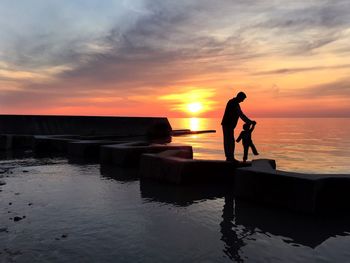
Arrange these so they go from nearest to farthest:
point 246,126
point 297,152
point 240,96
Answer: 1. point 240,96
2. point 246,126
3. point 297,152

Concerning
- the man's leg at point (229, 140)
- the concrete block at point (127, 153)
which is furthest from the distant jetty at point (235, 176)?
the man's leg at point (229, 140)

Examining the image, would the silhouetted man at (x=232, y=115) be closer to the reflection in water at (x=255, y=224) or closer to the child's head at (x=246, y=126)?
the child's head at (x=246, y=126)

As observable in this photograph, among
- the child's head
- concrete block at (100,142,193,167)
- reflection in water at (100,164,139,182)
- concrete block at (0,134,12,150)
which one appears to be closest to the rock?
reflection in water at (100,164,139,182)

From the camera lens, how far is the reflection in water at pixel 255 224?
578 centimetres

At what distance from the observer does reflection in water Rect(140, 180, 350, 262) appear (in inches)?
228

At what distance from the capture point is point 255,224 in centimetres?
675

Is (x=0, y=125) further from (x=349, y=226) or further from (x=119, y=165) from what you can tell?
(x=349, y=226)

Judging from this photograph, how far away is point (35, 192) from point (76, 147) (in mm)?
9812

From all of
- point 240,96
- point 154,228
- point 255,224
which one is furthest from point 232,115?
point 154,228

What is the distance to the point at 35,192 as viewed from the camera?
368 inches

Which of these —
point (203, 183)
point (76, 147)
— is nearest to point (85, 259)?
point (203, 183)

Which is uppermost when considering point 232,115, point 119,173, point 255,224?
point 232,115

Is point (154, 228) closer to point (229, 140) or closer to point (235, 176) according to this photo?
point (235, 176)

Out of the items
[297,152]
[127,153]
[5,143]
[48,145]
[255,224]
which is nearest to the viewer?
[255,224]
